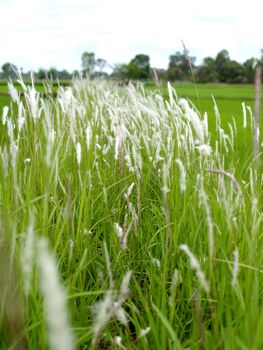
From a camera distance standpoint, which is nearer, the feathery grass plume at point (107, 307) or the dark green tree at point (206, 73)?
the feathery grass plume at point (107, 307)

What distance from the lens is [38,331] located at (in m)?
1.06

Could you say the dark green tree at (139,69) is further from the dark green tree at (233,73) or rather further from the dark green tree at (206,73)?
the dark green tree at (233,73)

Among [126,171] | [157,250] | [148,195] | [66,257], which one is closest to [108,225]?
[157,250]

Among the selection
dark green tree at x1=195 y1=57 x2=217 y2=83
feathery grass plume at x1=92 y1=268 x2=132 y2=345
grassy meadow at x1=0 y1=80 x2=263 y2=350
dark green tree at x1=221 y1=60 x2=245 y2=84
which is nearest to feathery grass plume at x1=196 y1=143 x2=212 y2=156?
grassy meadow at x1=0 y1=80 x2=263 y2=350

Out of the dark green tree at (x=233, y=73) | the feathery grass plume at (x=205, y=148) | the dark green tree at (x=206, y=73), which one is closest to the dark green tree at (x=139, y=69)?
the dark green tree at (x=206, y=73)

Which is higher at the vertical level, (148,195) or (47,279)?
(47,279)

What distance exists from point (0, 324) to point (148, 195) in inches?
51.4

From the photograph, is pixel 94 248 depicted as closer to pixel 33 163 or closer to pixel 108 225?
pixel 108 225

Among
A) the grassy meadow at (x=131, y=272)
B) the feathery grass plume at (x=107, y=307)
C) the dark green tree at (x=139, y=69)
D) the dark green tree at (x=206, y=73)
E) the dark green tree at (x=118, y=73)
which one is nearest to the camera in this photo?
the feathery grass plume at (x=107, y=307)

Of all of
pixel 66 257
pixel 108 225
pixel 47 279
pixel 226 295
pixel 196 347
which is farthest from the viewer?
pixel 108 225

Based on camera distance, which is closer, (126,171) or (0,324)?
(0,324)

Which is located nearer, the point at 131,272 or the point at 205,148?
the point at 131,272

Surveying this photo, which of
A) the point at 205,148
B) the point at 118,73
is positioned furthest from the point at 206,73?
the point at 118,73

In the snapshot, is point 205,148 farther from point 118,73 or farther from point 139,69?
point 139,69
